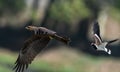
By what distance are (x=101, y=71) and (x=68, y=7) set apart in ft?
28.2

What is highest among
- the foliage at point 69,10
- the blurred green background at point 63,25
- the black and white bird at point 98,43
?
the black and white bird at point 98,43

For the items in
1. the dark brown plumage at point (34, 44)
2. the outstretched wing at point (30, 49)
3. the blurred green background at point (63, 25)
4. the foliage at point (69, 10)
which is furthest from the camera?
the foliage at point (69, 10)

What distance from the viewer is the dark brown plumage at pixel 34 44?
645cm

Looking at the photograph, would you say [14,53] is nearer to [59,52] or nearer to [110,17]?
[59,52]

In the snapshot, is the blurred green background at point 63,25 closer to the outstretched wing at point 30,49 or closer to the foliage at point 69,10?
the foliage at point 69,10

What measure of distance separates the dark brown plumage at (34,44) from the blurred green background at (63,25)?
938 inches

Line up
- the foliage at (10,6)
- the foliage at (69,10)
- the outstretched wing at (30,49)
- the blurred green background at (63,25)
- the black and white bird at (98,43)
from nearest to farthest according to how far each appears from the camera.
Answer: the black and white bird at (98,43), the outstretched wing at (30,49), the blurred green background at (63,25), the foliage at (69,10), the foliage at (10,6)

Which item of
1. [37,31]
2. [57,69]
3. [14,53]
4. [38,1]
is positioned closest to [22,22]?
[38,1]

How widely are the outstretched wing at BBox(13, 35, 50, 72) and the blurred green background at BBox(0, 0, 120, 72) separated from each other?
23.8m

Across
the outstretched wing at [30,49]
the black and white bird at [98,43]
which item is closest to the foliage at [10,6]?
the outstretched wing at [30,49]

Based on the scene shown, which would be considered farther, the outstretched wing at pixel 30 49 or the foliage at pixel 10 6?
the foliage at pixel 10 6

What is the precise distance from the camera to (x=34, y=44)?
23.1 feet

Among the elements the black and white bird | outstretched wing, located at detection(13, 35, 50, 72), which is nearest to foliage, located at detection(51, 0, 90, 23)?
outstretched wing, located at detection(13, 35, 50, 72)

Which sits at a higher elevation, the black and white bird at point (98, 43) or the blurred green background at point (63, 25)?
the black and white bird at point (98, 43)
